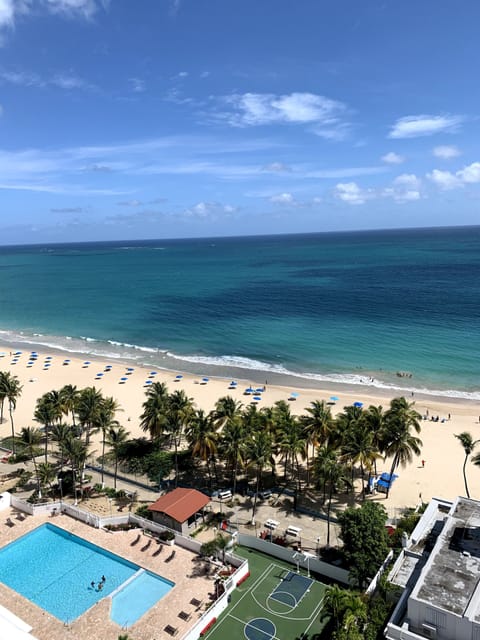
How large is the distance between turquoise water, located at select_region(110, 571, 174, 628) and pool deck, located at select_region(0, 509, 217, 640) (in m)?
0.36

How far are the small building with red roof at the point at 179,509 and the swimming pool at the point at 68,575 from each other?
3.95m

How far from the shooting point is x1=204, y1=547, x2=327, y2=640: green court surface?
25.0 m

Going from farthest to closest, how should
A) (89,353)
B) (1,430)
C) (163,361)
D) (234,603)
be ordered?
1. (89,353)
2. (163,361)
3. (1,430)
4. (234,603)

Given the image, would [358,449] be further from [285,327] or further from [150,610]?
[285,327]

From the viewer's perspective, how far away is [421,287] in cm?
13712

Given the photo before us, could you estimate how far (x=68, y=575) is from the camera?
30234 mm

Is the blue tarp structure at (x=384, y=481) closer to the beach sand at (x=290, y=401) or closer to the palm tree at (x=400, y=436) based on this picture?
the beach sand at (x=290, y=401)

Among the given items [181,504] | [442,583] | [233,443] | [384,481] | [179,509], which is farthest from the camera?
[384,481]

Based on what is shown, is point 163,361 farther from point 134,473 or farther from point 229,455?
point 229,455

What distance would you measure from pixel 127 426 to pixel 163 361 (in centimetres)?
3042

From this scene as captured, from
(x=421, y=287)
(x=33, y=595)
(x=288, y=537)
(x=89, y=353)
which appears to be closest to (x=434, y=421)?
(x=288, y=537)

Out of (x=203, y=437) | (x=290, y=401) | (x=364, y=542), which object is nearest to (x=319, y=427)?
(x=203, y=437)

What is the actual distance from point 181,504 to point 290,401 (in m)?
31.7

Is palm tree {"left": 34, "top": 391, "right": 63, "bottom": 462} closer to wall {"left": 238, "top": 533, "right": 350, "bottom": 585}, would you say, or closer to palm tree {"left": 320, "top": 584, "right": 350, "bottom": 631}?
wall {"left": 238, "top": 533, "right": 350, "bottom": 585}
